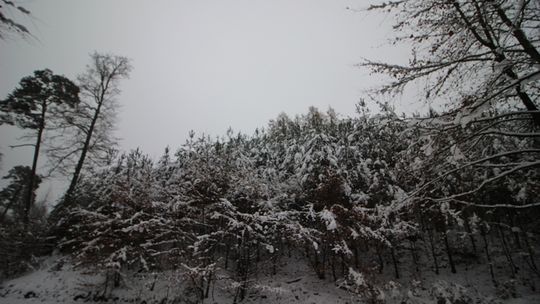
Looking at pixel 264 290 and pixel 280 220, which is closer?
pixel 264 290

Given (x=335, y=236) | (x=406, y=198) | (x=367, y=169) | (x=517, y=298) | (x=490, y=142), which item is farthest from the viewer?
(x=367, y=169)

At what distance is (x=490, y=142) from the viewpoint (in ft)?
15.0

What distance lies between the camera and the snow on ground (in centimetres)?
1102

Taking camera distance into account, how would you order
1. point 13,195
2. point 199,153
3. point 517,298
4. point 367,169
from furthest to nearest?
point 13,195 → point 367,169 → point 199,153 → point 517,298

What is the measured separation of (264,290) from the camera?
12.3 m

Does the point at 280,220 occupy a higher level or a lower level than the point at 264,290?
higher

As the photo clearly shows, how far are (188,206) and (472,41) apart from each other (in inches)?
410

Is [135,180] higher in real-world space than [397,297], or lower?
higher

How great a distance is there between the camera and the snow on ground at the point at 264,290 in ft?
36.2

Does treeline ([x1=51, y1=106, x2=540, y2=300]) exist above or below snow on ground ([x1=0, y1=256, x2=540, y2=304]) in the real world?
above

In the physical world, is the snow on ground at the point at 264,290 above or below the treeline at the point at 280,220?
below

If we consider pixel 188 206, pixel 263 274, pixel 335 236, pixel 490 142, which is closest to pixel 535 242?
pixel 335 236

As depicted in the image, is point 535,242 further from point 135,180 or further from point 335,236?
point 135,180

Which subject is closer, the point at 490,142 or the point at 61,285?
the point at 490,142
